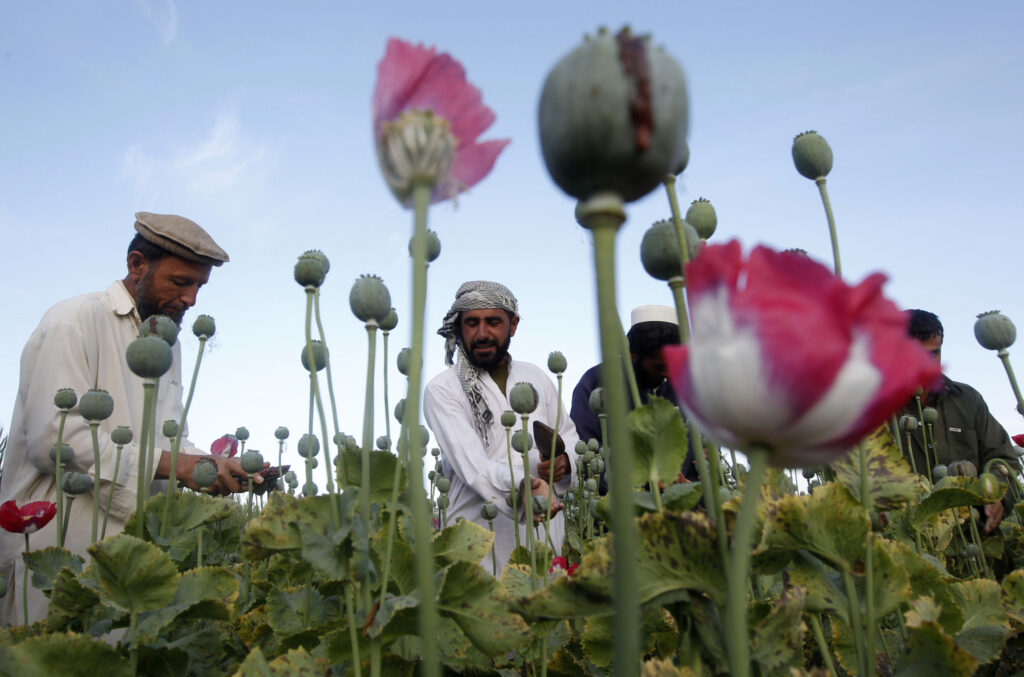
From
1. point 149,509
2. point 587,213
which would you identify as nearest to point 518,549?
point 149,509

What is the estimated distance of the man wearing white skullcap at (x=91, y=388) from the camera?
204 centimetres

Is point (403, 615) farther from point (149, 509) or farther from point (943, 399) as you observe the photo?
point (943, 399)

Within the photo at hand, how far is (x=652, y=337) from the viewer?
3234mm

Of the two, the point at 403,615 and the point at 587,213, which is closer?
the point at 587,213

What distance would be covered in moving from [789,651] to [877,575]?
0.25 m

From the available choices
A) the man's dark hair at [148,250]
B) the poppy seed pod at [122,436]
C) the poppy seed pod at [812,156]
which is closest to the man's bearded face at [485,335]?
the man's dark hair at [148,250]

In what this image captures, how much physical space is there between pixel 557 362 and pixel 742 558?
47.4 inches

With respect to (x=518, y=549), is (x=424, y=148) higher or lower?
higher

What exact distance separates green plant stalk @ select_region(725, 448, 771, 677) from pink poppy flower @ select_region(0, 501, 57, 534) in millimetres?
1858

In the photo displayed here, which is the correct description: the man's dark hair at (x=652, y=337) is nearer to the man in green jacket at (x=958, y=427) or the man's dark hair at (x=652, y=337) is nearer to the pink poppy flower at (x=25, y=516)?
the man in green jacket at (x=958, y=427)

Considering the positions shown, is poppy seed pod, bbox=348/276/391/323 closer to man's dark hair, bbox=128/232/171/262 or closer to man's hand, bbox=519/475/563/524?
man's hand, bbox=519/475/563/524

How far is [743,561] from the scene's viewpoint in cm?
47

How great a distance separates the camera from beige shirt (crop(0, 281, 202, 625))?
6.64 ft

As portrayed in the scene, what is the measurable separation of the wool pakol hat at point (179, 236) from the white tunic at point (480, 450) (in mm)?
1078
